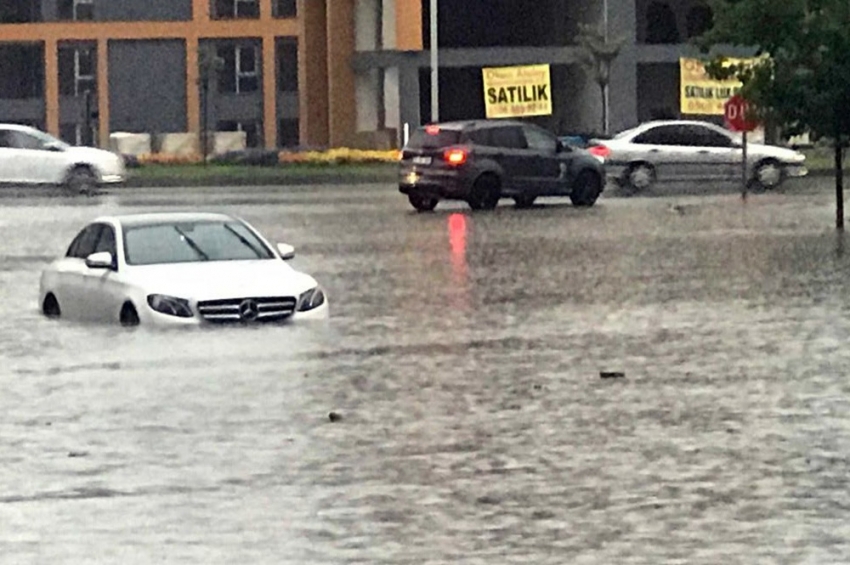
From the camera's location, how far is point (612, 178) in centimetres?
5481

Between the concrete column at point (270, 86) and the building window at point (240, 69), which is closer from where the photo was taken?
the concrete column at point (270, 86)

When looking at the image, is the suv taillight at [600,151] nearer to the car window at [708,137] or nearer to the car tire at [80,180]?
the car window at [708,137]

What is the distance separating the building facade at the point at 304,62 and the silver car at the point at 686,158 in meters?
23.6

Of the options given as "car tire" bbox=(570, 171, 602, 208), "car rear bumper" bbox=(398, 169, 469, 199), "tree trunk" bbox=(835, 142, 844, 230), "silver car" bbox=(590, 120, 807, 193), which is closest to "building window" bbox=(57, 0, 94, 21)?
"silver car" bbox=(590, 120, 807, 193)

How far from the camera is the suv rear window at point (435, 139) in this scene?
46719mm

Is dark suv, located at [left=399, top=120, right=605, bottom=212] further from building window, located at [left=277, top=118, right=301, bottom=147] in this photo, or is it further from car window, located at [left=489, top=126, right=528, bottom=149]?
building window, located at [left=277, top=118, right=301, bottom=147]

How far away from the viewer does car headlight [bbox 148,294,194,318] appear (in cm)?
2133

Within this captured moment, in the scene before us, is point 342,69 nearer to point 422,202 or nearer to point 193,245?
point 422,202

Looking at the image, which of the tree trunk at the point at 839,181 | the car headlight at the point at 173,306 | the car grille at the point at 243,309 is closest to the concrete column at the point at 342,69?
the tree trunk at the point at 839,181

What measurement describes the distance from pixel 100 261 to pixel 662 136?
1299 inches

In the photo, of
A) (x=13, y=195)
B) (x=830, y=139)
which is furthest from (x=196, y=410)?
(x=13, y=195)

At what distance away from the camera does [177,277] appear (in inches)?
851

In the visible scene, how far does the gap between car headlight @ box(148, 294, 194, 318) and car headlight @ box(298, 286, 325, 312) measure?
102cm

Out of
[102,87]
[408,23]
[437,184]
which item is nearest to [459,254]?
[437,184]
